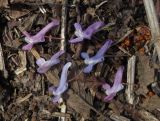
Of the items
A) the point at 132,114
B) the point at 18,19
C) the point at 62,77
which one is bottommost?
the point at 132,114

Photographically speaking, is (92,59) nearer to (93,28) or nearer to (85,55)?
(85,55)

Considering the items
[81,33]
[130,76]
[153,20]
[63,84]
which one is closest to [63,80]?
[63,84]

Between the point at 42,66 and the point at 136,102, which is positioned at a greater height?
the point at 42,66

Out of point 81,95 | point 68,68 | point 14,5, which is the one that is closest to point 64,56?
point 68,68

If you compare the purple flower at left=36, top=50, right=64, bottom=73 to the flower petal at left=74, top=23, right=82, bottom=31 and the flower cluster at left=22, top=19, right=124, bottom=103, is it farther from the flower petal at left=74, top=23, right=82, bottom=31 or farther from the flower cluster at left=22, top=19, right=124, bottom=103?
the flower petal at left=74, top=23, right=82, bottom=31

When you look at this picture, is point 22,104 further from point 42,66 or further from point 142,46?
point 142,46

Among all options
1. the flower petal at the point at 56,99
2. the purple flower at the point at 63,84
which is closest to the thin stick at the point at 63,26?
the purple flower at the point at 63,84
